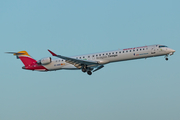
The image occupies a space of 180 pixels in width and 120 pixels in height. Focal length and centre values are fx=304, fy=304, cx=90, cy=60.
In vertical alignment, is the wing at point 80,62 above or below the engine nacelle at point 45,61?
below

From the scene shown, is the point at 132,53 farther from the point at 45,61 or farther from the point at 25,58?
the point at 25,58

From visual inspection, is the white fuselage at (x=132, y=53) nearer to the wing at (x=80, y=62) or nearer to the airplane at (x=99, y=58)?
the airplane at (x=99, y=58)

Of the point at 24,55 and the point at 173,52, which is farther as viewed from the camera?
the point at 24,55

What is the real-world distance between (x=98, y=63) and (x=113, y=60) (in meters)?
1.89

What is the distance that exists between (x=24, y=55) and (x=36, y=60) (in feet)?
6.17

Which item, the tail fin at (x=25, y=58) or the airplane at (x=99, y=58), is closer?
the airplane at (x=99, y=58)

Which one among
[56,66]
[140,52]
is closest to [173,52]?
[140,52]

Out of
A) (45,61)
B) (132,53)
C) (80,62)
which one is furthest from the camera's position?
(45,61)

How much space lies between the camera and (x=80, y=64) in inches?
1511

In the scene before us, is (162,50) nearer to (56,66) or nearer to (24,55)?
(56,66)

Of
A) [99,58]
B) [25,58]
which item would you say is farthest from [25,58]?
[99,58]

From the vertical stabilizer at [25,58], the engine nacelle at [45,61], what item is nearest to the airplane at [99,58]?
the engine nacelle at [45,61]

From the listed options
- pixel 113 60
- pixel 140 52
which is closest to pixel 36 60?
pixel 113 60

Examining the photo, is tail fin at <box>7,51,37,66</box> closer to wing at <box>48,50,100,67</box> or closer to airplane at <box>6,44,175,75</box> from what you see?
airplane at <box>6,44,175,75</box>
